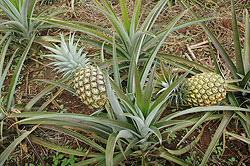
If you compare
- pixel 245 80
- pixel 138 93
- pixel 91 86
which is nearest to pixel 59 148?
pixel 91 86

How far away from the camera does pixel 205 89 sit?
125cm

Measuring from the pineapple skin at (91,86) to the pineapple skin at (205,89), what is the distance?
533 mm

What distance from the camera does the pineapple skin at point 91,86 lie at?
112cm

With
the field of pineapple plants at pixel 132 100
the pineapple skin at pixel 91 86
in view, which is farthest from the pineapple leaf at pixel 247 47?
the pineapple skin at pixel 91 86

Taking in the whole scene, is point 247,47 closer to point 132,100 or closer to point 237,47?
point 237,47

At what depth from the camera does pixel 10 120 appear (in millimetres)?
1384

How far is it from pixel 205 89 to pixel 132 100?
458mm

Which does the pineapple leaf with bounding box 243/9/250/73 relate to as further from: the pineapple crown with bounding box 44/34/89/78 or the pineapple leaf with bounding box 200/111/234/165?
the pineapple crown with bounding box 44/34/89/78

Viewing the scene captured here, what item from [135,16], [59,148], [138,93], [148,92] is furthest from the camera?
[135,16]

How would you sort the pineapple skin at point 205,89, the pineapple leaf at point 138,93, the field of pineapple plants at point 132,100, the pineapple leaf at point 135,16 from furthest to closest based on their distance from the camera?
the pineapple leaf at point 135,16, the pineapple skin at point 205,89, the field of pineapple plants at point 132,100, the pineapple leaf at point 138,93

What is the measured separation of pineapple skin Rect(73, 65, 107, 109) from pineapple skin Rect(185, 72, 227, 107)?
21.0 inches

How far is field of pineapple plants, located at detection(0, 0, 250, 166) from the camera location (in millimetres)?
1128

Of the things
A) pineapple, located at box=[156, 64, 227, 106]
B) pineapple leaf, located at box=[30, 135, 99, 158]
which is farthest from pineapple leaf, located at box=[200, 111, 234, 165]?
pineapple leaf, located at box=[30, 135, 99, 158]

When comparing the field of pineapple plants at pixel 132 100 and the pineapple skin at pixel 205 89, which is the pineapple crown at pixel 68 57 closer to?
the field of pineapple plants at pixel 132 100
